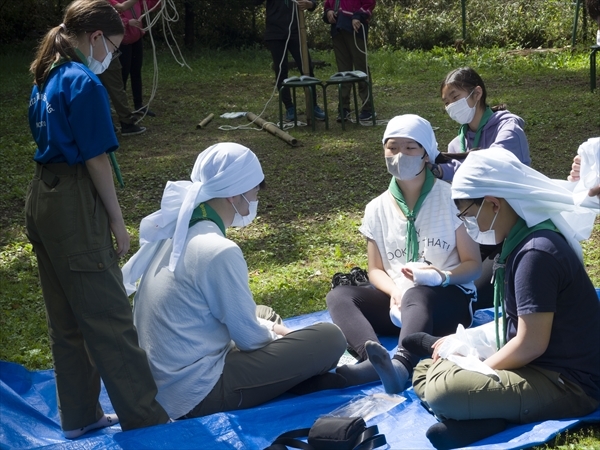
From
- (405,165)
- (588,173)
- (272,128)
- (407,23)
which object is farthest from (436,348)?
(407,23)

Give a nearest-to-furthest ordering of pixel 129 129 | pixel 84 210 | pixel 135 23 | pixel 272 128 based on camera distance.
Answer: pixel 84 210 < pixel 135 23 < pixel 272 128 < pixel 129 129

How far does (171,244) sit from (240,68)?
1075 centimetres

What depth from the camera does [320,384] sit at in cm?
342

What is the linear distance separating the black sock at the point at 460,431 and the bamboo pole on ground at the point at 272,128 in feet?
18.5

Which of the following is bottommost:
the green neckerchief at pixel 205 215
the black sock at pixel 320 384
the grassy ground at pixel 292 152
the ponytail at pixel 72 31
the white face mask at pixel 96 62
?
the grassy ground at pixel 292 152

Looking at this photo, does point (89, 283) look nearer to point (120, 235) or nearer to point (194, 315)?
point (120, 235)

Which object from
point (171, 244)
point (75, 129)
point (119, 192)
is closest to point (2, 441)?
point (171, 244)

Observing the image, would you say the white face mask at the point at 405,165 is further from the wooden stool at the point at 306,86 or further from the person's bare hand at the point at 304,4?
the person's bare hand at the point at 304,4

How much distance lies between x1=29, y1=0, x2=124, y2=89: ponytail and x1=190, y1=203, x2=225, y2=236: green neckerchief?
0.72 metres

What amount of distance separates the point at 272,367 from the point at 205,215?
66cm

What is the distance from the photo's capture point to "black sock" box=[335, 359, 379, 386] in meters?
3.46

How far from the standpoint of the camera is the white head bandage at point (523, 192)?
2852 mm

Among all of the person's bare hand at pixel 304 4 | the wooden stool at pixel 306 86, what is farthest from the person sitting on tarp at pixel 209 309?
the person's bare hand at pixel 304 4

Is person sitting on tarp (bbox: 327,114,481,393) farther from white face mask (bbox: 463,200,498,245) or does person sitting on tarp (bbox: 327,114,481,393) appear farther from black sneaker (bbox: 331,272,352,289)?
white face mask (bbox: 463,200,498,245)
